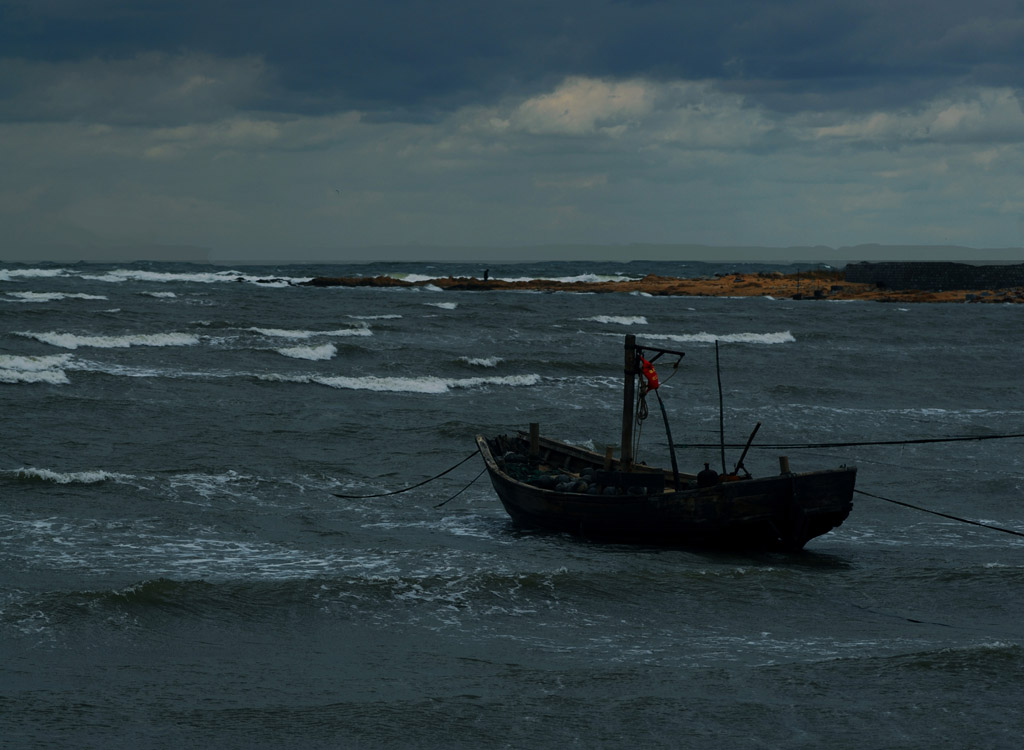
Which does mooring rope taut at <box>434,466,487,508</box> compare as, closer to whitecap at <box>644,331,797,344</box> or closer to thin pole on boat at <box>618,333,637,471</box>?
thin pole on boat at <box>618,333,637,471</box>

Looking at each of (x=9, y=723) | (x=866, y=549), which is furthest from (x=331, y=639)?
(x=866, y=549)

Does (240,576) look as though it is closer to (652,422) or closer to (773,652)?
(773,652)

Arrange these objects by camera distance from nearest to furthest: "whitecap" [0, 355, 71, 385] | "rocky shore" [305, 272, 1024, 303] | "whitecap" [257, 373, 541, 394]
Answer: "whitecap" [0, 355, 71, 385] → "whitecap" [257, 373, 541, 394] → "rocky shore" [305, 272, 1024, 303]

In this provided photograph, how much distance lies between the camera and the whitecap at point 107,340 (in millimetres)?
39312

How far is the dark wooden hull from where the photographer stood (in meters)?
15.4

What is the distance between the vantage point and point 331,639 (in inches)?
460

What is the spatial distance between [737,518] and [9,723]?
9846mm

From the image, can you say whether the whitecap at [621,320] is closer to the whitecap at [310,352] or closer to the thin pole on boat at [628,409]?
the whitecap at [310,352]

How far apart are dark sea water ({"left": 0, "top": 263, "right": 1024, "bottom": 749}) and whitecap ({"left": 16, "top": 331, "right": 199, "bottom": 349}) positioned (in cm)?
524

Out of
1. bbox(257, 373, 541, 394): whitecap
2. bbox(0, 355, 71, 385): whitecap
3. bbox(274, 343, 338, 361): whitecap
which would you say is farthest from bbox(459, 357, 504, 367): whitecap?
bbox(0, 355, 71, 385): whitecap

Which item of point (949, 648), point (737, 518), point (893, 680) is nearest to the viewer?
point (893, 680)

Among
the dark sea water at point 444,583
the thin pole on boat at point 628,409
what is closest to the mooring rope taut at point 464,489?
the dark sea water at point 444,583

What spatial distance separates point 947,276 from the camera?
8519 cm

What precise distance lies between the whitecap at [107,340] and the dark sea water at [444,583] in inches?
206
